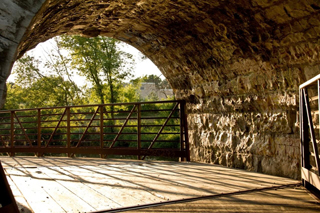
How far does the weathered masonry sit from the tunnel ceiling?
12mm

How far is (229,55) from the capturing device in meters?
4.15

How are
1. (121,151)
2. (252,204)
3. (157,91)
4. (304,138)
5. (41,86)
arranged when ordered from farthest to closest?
(157,91) < (41,86) < (121,151) < (304,138) < (252,204)

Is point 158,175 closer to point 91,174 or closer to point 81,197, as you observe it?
point 91,174

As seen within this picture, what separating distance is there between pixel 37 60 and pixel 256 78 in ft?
49.0

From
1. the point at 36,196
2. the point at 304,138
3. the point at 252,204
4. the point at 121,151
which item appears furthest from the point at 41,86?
the point at 252,204

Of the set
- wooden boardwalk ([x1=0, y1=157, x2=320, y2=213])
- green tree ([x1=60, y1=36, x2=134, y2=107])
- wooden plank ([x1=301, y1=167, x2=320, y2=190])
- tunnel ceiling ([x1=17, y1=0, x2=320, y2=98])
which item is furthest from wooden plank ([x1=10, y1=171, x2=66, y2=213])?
green tree ([x1=60, y1=36, x2=134, y2=107])

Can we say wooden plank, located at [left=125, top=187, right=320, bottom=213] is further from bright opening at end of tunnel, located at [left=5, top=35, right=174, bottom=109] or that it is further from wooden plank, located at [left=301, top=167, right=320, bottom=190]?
bright opening at end of tunnel, located at [left=5, top=35, right=174, bottom=109]

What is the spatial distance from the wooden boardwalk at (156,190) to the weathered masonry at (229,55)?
1.39ft

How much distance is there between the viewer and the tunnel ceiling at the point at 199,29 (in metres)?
3.07

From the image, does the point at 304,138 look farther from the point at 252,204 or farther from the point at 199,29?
the point at 199,29

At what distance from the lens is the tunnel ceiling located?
3.07 m

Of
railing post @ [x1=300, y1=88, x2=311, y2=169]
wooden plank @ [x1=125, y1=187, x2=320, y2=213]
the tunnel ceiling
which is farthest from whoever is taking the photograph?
the tunnel ceiling

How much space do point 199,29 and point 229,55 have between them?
1.67 ft

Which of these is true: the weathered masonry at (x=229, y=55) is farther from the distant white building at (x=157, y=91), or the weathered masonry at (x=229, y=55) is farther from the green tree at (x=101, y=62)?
the distant white building at (x=157, y=91)
